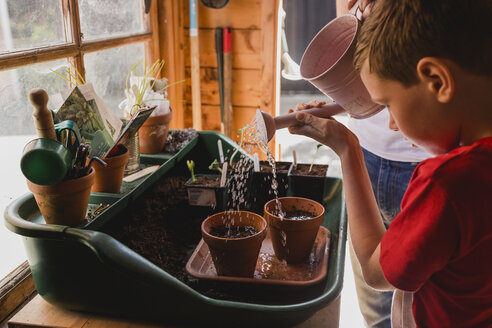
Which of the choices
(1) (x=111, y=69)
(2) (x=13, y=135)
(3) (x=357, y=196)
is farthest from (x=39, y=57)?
(3) (x=357, y=196)

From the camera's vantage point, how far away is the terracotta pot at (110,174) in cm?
108

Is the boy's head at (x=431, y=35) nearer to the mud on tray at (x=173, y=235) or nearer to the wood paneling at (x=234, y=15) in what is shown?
the mud on tray at (x=173, y=235)

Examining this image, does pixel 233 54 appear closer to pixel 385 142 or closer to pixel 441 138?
pixel 385 142

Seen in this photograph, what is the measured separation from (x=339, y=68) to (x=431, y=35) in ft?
0.95

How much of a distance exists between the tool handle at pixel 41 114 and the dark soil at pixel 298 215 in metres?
0.61

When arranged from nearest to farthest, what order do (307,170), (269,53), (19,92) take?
(19,92)
(307,170)
(269,53)

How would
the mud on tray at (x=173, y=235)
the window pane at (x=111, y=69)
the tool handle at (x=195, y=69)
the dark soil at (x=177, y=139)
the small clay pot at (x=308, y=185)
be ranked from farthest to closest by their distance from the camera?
1. the tool handle at (x=195, y=69)
2. the window pane at (x=111, y=69)
3. the dark soil at (x=177, y=139)
4. the small clay pot at (x=308, y=185)
5. the mud on tray at (x=173, y=235)

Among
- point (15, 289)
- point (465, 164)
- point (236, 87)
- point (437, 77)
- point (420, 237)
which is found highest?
point (437, 77)

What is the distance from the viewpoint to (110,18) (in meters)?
1.74

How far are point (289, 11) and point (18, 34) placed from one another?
17.7 ft

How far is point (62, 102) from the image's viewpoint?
104cm

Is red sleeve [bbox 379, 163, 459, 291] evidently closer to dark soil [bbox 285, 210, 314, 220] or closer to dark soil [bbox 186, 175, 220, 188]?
dark soil [bbox 285, 210, 314, 220]

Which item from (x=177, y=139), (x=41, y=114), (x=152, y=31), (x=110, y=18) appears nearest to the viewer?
(x=41, y=114)

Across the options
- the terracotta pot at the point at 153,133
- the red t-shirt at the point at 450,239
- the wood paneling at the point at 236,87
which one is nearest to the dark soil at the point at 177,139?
the terracotta pot at the point at 153,133
